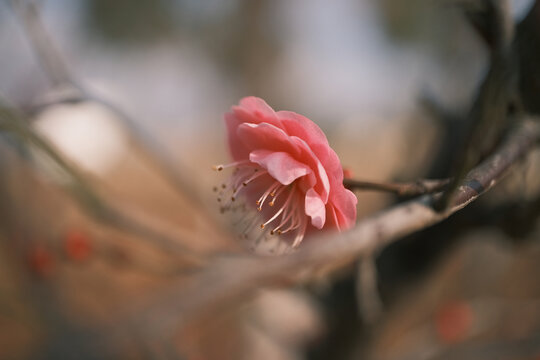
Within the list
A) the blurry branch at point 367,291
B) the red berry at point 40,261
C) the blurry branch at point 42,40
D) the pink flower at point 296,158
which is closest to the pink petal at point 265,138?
the pink flower at point 296,158

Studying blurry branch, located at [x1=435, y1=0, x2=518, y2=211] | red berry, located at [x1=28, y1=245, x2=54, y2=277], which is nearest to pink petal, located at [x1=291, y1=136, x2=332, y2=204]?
blurry branch, located at [x1=435, y1=0, x2=518, y2=211]

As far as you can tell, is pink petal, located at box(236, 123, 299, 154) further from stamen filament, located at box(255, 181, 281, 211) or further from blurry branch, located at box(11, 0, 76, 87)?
blurry branch, located at box(11, 0, 76, 87)

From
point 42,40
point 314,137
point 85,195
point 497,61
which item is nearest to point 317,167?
point 314,137

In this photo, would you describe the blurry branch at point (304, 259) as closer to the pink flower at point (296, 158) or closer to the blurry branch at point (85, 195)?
the pink flower at point (296, 158)

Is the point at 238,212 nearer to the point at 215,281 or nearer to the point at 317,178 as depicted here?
the point at 317,178

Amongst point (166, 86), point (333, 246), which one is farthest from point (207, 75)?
point (333, 246)

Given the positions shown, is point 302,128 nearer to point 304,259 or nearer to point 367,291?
point 304,259
